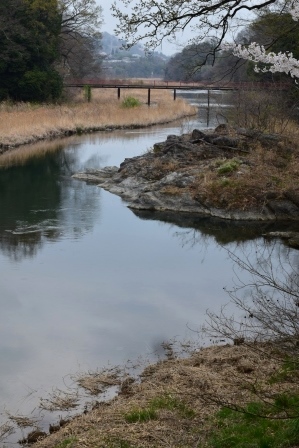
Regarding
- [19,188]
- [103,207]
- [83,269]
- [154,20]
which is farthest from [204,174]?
[154,20]

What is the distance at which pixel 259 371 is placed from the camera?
7684mm

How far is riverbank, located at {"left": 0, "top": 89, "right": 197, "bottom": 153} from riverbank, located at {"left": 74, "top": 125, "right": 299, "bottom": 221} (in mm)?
8312

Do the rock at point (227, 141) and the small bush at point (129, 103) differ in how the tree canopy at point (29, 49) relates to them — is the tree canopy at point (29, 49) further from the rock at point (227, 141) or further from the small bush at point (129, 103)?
the rock at point (227, 141)

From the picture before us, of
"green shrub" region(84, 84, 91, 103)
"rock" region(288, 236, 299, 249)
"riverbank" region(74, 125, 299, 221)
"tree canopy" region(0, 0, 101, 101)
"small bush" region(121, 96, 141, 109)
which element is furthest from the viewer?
"green shrub" region(84, 84, 91, 103)

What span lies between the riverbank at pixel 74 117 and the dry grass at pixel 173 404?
20749mm

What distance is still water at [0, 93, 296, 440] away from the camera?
A: 30.0ft

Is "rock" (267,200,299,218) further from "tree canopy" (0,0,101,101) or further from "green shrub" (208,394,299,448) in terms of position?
"tree canopy" (0,0,101,101)

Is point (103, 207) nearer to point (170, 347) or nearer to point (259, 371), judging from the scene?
point (170, 347)

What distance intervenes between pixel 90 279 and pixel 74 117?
80.3 feet

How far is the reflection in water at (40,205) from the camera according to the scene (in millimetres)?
14898

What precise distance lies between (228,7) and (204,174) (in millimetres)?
8829

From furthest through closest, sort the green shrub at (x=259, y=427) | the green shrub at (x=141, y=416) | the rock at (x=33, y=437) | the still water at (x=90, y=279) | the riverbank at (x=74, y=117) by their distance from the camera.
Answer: the riverbank at (x=74, y=117), the still water at (x=90, y=279), the rock at (x=33, y=437), the green shrub at (x=141, y=416), the green shrub at (x=259, y=427)

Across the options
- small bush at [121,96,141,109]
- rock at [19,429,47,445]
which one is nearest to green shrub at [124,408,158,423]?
rock at [19,429,47,445]

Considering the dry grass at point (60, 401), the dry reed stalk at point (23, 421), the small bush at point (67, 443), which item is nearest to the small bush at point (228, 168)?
the dry grass at point (60, 401)
